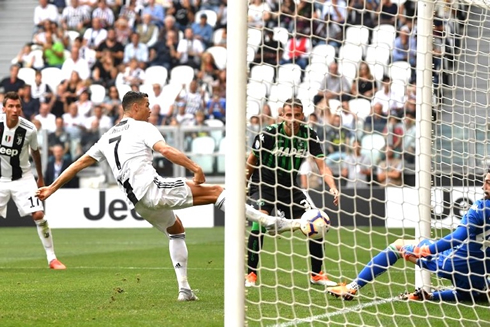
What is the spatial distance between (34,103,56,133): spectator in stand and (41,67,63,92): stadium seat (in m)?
0.93

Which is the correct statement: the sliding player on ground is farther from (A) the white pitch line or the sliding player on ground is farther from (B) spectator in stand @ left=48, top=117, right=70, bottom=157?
(B) spectator in stand @ left=48, top=117, right=70, bottom=157

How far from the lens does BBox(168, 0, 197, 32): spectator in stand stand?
23.7m

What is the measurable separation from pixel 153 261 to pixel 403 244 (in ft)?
17.5

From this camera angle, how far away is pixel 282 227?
7953 millimetres

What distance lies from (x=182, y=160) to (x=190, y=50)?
51.4 feet

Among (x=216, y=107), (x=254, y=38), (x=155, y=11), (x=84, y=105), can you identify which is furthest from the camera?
(x=155, y=11)

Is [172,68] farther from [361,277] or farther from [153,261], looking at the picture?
[361,277]

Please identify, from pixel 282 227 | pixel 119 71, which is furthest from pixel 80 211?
pixel 282 227

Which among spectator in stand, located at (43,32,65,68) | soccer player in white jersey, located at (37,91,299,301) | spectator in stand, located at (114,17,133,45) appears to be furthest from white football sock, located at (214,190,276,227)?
spectator in stand, located at (43,32,65,68)

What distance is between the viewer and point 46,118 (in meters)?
21.6

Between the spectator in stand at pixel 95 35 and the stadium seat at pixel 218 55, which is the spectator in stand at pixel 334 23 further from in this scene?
the spectator in stand at pixel 95 35

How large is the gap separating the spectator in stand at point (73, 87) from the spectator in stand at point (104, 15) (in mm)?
1892

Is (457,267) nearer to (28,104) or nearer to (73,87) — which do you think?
(28,104)

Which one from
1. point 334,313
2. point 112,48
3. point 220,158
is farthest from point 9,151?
point 112,48
